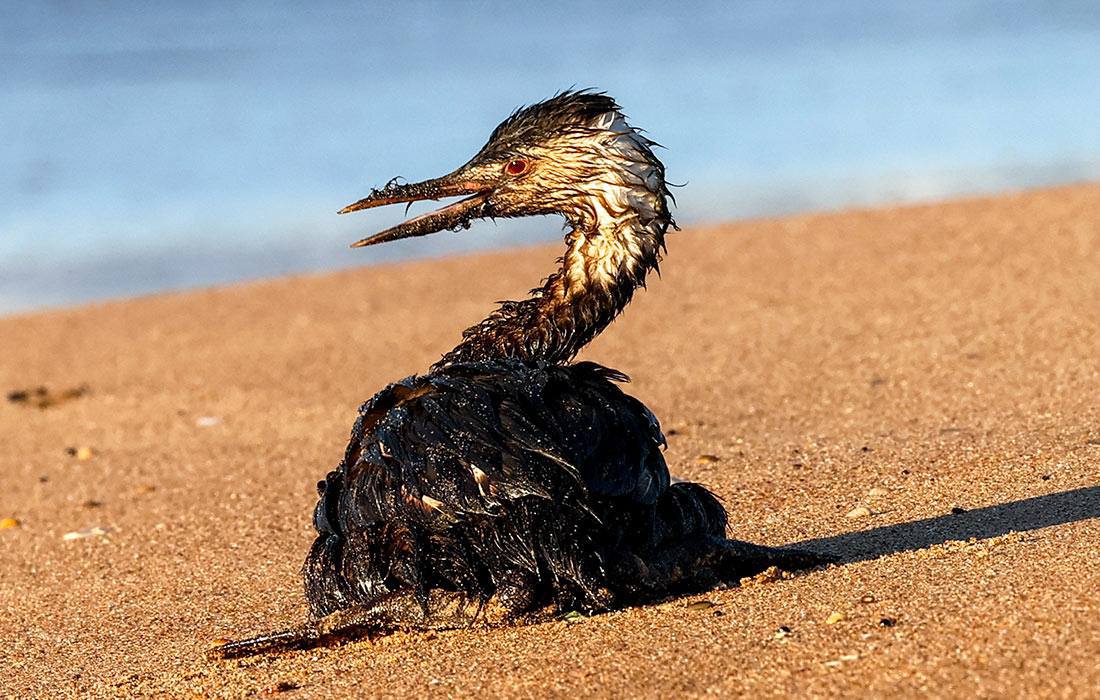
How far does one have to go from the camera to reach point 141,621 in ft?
19.4

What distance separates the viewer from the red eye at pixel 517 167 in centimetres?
526

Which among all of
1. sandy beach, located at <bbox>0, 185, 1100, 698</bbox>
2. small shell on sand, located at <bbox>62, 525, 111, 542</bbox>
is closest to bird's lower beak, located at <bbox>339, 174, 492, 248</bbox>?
sandy beach, located at <bbox>0, 185, 1100, 698</bbox>

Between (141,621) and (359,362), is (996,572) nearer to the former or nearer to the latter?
(141,621)

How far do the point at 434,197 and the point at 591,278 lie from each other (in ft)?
2.18

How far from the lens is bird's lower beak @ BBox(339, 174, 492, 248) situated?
529cm

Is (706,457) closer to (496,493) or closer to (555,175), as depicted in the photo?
(555,175)

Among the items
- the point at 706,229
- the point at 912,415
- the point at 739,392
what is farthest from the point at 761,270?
the point at 912,415

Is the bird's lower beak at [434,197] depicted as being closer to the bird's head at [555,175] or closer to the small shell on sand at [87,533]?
the bird's head at [555,175]

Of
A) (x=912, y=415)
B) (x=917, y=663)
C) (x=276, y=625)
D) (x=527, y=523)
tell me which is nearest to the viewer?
(x=917, y=663)

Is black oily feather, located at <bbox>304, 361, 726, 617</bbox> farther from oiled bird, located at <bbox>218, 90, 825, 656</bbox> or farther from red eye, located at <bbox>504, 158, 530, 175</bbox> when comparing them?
red eye, located at <bbox>504, 158, 530, 175</bbox>

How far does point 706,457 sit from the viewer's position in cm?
748

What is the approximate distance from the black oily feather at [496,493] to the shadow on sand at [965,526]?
872 millimetres

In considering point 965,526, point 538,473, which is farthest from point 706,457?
point 538,473

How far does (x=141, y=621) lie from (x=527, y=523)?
77.9 inches
